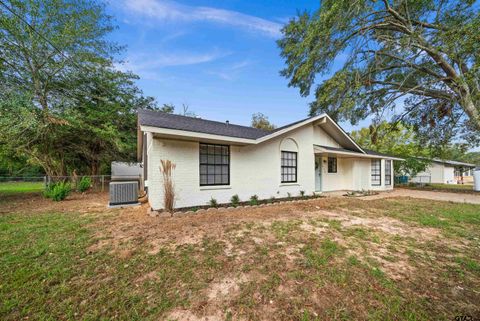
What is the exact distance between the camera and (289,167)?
968 centimetres

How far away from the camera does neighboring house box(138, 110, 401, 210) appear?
6.41 metres

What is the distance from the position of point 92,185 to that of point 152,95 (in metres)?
8.29

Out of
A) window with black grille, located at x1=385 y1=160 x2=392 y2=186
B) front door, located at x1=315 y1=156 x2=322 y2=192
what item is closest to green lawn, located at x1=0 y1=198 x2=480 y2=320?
front door, located at x1=315 y1=156 x2=322 y2=192

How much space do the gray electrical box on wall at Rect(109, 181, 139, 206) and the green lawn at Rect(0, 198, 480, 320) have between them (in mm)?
2492

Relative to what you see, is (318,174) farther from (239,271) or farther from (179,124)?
(239,271)

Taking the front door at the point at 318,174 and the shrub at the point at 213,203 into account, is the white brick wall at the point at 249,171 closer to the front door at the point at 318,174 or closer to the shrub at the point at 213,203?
the shrub at the point at 213,203

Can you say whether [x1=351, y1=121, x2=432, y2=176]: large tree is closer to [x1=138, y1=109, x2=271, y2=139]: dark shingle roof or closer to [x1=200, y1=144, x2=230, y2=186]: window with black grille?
[x1=138, y1=109, x2=271, y2=139]: dark shingle roof

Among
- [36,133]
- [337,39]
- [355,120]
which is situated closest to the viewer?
[337,39]

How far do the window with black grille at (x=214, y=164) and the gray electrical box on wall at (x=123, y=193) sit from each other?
311cm

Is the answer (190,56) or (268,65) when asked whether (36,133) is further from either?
(268,65)

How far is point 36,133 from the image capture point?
9906 millimetres

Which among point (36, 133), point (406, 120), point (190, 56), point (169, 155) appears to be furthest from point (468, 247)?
point (36, 133)

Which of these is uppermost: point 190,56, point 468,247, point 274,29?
point 274,29

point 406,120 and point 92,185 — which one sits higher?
point 406,120
